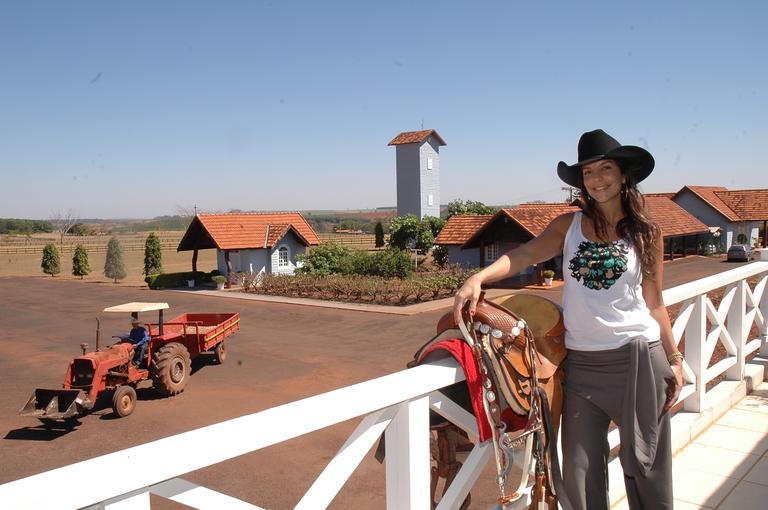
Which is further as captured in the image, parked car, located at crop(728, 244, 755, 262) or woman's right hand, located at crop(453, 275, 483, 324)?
parked car, located at crop(728, 244, 755, 262)

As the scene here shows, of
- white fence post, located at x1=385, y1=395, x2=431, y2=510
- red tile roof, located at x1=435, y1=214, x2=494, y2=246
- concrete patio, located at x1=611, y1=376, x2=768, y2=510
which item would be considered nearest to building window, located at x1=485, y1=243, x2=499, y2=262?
red tile roof, located at x1=435, y1=214, x2=494, y2=246

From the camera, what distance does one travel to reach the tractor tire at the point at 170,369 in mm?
10062

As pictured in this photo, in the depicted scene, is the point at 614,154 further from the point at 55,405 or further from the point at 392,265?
the point at 392,265

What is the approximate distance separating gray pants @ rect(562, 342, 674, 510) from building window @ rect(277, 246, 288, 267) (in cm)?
2736

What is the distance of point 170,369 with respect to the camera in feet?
33.3

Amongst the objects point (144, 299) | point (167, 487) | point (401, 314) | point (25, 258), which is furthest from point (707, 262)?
point (25, 258)

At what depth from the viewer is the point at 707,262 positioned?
109 ft

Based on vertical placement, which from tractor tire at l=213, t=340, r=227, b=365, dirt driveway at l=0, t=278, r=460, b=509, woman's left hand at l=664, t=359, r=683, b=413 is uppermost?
woman's left hand at l=664, t=359, r=683, b=413

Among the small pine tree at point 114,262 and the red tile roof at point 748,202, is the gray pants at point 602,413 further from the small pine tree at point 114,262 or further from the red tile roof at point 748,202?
the red tile roof at point 748,202

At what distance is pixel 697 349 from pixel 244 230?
25.8 meters

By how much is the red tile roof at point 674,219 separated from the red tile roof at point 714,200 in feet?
6.20

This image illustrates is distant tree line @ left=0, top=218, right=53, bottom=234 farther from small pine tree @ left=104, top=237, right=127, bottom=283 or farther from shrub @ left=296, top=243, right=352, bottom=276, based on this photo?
shrub @ left=296, top=243, right=352, bottom=276

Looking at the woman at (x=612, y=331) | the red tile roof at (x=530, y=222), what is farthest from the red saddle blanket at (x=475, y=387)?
the red tile roof at (x=530, y=222)

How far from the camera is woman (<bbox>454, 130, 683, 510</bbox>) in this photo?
216 cm
